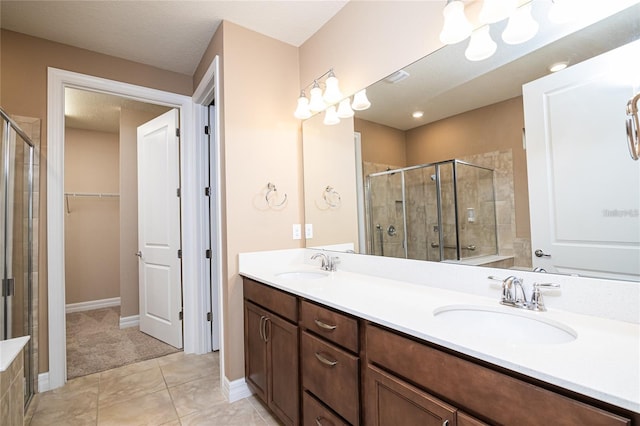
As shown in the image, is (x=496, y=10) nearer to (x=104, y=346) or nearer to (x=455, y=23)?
(x=455, y=23)

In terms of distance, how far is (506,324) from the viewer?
1.08 metres

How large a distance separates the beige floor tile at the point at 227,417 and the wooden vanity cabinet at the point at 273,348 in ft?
0.42

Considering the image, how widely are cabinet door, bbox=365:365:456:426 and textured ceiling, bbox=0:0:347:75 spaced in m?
2.17

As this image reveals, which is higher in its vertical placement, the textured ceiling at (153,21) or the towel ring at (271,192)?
the textured ceiling at (153,21)

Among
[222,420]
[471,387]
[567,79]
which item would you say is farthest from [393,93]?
[222,420]

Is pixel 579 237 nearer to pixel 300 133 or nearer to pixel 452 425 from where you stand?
pixel 452 425

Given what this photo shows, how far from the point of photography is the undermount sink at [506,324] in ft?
3.10

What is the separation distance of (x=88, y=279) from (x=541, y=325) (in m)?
5.17

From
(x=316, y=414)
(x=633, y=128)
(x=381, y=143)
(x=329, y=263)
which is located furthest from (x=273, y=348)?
(x=633, y=128)

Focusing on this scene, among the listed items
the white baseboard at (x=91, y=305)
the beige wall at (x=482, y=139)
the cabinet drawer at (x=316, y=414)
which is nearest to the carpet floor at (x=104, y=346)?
the white baseboard at (x=91, y=305)

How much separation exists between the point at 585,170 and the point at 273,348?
5.30ft

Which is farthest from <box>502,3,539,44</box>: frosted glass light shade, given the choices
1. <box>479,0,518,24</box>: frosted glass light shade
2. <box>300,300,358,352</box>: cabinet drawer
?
<box>300,300,358,352</box>: cabinet drawer

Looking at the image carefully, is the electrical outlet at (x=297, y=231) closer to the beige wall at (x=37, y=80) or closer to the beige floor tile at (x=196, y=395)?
the beige floor tile at (x=196, y=395)

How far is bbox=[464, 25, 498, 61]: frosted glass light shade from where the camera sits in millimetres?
1296
